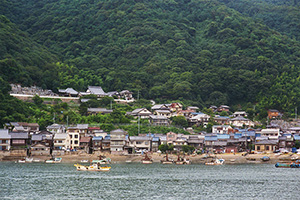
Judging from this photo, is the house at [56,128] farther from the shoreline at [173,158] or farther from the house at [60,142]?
the shoreline at [173,158]

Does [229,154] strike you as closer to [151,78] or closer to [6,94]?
[6,94]

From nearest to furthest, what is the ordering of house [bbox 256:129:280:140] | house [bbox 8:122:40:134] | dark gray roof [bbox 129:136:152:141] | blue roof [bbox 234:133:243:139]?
house [bbox 8:122:40:134] < dark gray roof [bbox 129:136:152:141] < house [bbox 256:129:280:140] < blue roof [bbox 234:133:243:139]

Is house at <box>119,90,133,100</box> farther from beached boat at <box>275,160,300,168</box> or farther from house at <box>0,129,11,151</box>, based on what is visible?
beached boat at <box>275,160,300,168</box>

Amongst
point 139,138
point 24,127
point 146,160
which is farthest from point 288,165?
point 24,127

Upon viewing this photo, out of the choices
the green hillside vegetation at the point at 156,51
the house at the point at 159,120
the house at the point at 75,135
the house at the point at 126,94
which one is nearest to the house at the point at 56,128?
the house at the point at 75,135

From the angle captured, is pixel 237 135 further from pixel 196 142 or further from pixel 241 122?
pixel 241 122

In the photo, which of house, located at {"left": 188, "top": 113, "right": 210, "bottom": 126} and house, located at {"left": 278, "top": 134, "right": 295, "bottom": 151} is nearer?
house, located at {"left": 278, "top": 134, "right": 295, "bottom": 151}

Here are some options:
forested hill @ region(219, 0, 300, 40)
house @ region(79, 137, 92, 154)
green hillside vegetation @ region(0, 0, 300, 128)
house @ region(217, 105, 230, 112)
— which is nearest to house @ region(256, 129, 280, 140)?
green hillside vegetation @ region(0, 0, 300, 128)
